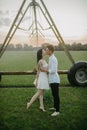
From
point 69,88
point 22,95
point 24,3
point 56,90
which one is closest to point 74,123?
point 56,90

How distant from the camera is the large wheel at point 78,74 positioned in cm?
1105

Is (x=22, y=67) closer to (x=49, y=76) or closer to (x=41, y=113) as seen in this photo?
(x=41, y=113)

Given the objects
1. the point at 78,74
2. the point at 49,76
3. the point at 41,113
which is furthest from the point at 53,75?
the point at 78,74

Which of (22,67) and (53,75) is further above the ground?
(53,75)

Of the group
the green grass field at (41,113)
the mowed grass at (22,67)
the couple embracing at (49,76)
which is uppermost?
the couple embracing at (49,76)

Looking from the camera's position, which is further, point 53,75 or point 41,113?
point 41,113

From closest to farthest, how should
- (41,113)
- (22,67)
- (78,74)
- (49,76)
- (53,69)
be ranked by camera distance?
1. (53,69)
2. (49,76)
3. (41,113)
4. (78,74)
5. (22,67)

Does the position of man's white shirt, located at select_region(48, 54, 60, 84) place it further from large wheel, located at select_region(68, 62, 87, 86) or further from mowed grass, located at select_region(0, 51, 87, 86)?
mowed grass, located at select_region(0, 51, 87, 86)

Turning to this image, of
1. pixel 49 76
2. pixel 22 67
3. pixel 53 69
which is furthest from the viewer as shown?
pixel 22 67

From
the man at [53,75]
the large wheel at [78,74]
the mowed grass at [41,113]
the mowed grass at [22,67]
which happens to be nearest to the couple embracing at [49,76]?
the man at [53,75]

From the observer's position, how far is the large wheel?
11.1 metres

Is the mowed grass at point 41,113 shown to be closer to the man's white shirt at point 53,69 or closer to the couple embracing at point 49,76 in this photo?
the couple embracing at point 49,76

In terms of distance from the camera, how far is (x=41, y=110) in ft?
25.1

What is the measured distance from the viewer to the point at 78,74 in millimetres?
11188
